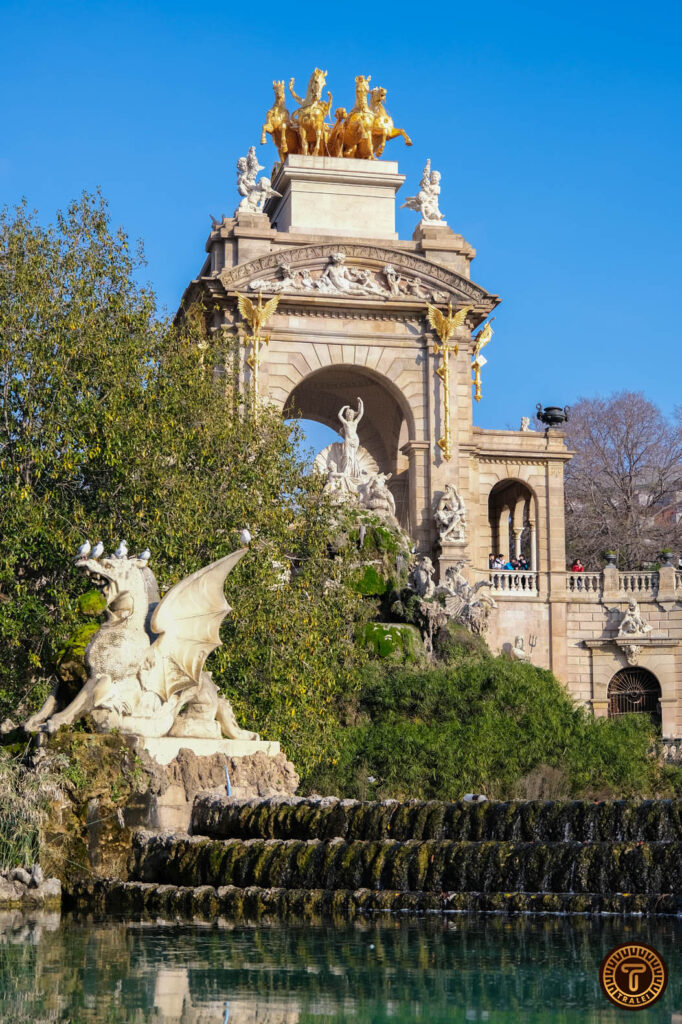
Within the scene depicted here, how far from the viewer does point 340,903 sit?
14023 mm

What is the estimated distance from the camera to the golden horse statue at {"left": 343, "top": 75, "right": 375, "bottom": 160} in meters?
45.0

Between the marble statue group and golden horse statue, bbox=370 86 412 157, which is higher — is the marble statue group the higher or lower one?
the lower one

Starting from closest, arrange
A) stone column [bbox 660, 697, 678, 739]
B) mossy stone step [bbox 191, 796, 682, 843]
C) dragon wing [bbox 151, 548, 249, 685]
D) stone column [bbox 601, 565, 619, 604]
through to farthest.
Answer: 1. mossy stone step [bbox 191, 796, 682, 843]
2. dragon wing [bbox 151, 548, 249, 685]
3. stone column [bbox 660, 697, 678, 739]
4. stone column [bbox 601, 565, 619, 604]

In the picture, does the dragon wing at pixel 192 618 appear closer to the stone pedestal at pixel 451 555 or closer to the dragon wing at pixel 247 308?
Result: the stone pedestal at pixel 451 555

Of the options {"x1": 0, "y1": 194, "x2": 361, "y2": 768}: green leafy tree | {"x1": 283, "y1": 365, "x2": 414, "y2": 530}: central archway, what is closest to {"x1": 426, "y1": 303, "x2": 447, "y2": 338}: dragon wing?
{"x1": 283, "y1": 365, "x2": 414, "y2": 530}: central archway

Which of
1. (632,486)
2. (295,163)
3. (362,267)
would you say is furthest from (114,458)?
(632,486)

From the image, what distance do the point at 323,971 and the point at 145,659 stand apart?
580cm

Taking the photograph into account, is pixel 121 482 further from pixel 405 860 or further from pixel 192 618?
pixel 405 860

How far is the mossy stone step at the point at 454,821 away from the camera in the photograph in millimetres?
15578

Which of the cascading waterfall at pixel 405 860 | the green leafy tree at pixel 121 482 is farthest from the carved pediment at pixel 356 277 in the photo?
the cascading waterfall at pixel 405 860

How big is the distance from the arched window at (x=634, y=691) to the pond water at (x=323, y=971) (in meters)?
28.7

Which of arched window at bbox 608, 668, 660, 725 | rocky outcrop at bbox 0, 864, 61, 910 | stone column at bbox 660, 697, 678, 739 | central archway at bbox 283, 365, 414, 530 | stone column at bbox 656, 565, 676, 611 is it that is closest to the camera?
rocky outcrop at bbox 0, 864, 61, 910

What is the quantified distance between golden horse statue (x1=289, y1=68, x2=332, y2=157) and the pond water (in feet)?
114

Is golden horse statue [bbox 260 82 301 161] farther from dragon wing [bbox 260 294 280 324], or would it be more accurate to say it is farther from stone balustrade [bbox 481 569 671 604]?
stone balustrade [bbox 481 569 671 604]
